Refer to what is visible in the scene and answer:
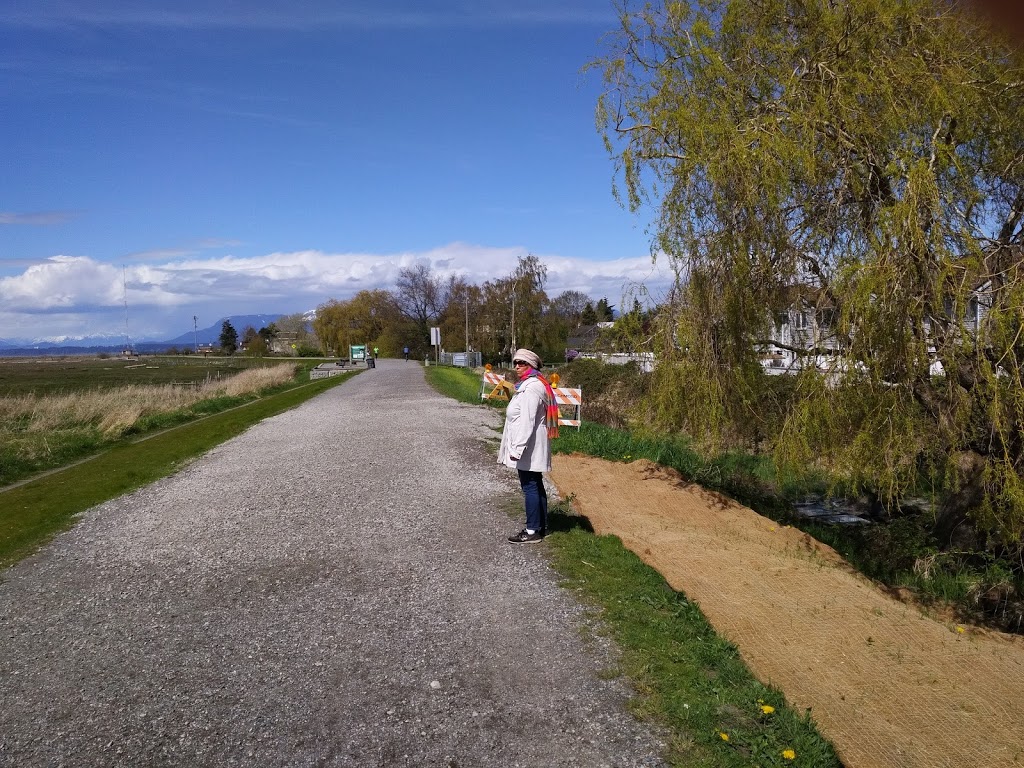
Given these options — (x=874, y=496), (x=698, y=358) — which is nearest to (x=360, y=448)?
(x=698, y=358)

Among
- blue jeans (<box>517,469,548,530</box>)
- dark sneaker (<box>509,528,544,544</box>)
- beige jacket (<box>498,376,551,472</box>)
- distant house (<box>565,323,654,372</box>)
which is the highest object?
distant house (<box>565,323,654,372</box>)

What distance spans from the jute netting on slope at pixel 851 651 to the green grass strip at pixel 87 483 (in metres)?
6.24

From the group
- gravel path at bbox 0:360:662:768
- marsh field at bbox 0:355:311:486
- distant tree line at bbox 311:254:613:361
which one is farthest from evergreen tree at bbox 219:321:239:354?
gravel path at bbox 0:360:662:768

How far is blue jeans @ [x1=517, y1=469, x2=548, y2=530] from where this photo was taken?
307 inches

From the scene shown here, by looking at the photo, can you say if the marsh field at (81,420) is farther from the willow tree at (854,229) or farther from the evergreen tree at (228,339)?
the evergreen tree at (228,339)

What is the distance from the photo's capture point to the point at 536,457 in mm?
7734

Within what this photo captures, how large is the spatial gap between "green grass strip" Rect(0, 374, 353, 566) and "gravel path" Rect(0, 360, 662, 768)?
42cm

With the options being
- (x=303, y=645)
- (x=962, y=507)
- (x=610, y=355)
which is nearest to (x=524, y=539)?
(x=303, y=645)

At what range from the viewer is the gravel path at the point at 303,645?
4.21m

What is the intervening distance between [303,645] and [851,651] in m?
3.68

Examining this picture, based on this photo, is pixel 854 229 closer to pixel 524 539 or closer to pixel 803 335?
pixel 803 335

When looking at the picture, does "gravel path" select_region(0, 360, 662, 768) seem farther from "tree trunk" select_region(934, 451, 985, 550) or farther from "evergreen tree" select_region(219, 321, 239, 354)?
"evergreen tree" select_region(219, 321, 239, 354)

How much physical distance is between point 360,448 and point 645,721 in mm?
10857

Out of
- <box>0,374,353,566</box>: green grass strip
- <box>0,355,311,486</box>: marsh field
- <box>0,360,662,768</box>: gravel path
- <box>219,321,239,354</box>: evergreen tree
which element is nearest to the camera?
<box>0,360,662,768</box>: gravel path
